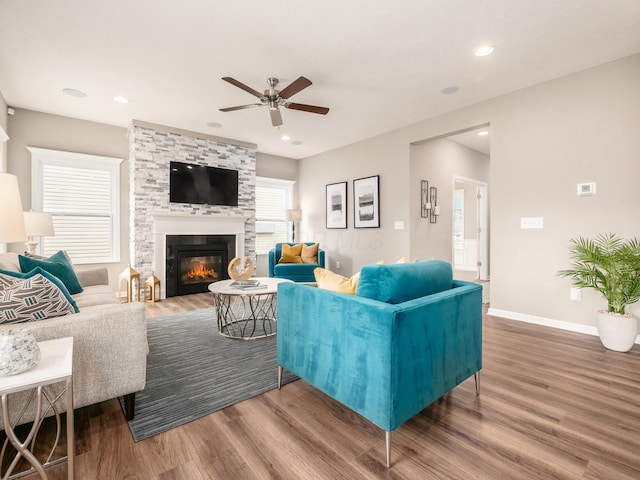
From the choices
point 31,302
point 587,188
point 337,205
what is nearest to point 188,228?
point 337,205

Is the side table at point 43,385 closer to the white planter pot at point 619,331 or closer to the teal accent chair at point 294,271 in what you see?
the white planter pot at point 619,331

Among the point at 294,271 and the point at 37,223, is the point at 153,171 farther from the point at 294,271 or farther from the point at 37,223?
the point at 294,271

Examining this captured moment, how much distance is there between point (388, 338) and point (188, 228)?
15.2ft

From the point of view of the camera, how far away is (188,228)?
5242mm

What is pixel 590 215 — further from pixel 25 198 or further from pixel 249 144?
pixel 25 198

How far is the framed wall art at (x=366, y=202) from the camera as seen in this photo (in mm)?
5398

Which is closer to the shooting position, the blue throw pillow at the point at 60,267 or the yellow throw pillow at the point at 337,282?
the yellow throw pillow at the point at 337,282

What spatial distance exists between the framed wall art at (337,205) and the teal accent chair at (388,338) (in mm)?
4139

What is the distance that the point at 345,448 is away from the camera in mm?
1524

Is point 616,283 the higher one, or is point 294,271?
point 616,283

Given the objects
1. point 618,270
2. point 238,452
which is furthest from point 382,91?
point 238,452

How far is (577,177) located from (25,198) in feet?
22.5

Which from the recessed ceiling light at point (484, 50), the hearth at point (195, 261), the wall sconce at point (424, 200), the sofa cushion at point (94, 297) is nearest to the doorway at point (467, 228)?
the wall sconce at point (424, 200)

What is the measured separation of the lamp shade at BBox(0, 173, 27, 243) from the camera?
1.40m
